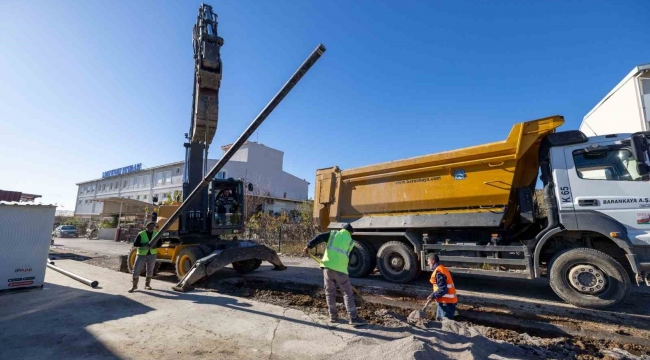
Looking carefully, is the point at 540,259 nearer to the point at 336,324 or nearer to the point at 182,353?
the point at 336,324

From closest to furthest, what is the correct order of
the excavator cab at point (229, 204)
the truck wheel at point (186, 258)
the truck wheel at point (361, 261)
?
1. the truck wheel at point (186, 258)
2. the truck wheel at point (361, 261)
3. the excavator cab at point (229, 204)

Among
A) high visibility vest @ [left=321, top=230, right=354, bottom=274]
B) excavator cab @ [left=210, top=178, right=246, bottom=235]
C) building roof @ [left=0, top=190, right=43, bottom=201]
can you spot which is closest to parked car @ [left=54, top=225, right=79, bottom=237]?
building roof @ [left=0, top=190, right=43, bottom=201]

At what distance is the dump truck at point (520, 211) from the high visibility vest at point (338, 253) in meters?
2.77

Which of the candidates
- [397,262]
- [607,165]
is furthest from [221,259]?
[607,165]

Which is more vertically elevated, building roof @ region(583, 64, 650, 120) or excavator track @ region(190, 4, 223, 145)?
building roof @ region(583, 64, 650, 120)

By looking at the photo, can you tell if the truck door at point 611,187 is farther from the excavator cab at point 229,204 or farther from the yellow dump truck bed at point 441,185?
the excavator cab at point 229,204

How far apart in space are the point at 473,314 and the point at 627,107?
422 inches

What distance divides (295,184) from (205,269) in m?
31.3

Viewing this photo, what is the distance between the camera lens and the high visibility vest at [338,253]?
4.40 metres

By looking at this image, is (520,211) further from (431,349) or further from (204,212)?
(204,212)

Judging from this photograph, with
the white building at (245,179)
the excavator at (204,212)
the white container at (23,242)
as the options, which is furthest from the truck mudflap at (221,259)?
Result: the white building at (245,179)

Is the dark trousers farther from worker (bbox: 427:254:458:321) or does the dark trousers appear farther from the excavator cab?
the excavator cab

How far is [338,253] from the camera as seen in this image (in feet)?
14.6

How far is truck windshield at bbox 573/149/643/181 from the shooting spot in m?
4.98
